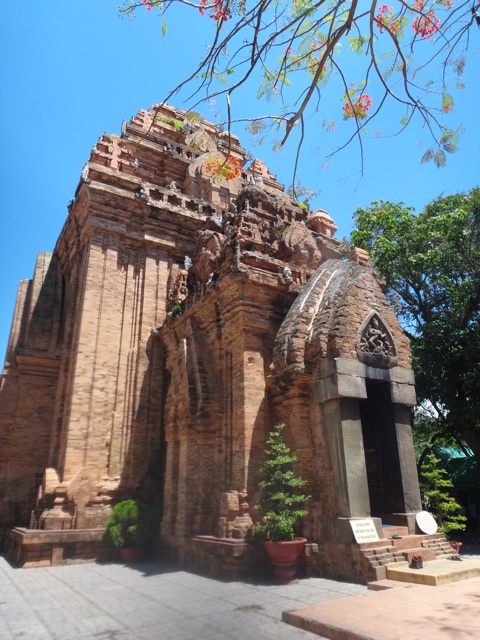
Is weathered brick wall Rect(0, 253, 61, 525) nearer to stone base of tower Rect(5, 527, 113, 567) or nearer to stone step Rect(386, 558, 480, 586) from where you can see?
stone base of tower Rect(5, 527, 113, 567)

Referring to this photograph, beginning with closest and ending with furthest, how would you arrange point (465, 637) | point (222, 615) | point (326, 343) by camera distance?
1. point (465, 637)
2. point (222, 615)
3. point (326, 343)

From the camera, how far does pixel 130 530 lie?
10250mm

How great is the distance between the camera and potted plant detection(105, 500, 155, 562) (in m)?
10.3

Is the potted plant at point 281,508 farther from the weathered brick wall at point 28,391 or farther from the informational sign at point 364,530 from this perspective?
the weathered brick wall at point 28,391

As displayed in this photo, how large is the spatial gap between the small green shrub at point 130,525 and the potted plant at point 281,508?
3.42 m

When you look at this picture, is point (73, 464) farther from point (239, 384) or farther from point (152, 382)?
point (239, 384)

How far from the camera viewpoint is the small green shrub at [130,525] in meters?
10.3

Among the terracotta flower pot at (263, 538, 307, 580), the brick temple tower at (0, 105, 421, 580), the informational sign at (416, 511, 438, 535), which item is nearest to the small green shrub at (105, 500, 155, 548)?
the brick temple tower at (0, 105, 421, 580)

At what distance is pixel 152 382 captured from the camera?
13.3 meters

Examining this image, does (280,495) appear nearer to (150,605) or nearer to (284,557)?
(284,557)

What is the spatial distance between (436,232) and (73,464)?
14.6 m

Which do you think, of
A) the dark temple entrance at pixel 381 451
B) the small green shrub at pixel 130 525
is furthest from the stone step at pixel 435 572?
the small green shrub at pixel 130 525

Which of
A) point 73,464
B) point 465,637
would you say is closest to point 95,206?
point 73,464

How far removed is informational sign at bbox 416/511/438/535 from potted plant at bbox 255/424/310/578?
2.18 metres
